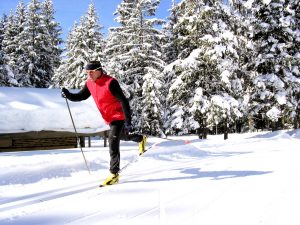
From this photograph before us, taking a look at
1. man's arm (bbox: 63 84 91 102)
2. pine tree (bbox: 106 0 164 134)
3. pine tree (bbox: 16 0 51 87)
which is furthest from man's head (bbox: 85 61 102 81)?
pine tree (bbox: 16 0 51 87)

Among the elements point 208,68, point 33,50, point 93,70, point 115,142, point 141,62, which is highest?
point 33,50

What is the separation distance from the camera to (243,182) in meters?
6.01

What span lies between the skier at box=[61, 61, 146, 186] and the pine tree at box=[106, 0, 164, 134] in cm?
2059

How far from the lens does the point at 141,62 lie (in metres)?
28.8

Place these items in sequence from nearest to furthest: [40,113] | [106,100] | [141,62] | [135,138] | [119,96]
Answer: [119,96] → [106,100] → [135,138] → [40,113] → [141,62]

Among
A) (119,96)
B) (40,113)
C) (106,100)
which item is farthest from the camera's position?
(40,113)

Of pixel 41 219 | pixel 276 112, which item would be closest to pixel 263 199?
pixel 41 219

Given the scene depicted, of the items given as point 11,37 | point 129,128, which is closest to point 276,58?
point 129,128

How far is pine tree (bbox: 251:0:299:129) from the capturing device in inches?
826

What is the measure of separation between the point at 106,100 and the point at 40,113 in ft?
27.6

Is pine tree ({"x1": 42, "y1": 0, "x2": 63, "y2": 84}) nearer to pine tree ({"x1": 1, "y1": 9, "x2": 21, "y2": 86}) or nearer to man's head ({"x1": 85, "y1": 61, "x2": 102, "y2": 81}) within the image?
pine tree ({"x1": 1, "y1": 9, "x2": 21, "y2": 86})

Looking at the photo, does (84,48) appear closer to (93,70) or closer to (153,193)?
(93,70)

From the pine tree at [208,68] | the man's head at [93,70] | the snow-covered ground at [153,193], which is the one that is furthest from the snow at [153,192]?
the pine tree at [208,68]

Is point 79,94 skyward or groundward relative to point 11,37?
groundward
